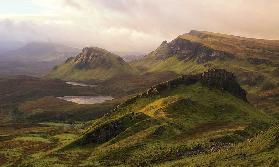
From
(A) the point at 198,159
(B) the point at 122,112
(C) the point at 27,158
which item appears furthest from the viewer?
(B) the point at 122,112

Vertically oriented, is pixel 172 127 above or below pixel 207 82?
below

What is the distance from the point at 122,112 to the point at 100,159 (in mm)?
50282

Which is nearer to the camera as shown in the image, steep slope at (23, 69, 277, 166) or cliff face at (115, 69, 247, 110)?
steep slope at (23, 69, 277, 166)

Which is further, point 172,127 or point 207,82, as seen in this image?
point 207,82

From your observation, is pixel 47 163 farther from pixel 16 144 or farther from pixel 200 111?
pixel 200 111

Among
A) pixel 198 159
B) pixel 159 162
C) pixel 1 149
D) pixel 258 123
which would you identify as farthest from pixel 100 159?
pixel 258 123

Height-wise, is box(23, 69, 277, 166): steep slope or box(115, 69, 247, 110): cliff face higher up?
box(115, 69, 247, 110): cliff face

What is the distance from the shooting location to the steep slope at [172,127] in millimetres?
Result: 95938

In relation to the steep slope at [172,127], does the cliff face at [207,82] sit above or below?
above

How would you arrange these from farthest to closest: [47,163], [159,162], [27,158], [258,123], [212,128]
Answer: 1. [258,123]
2. [212,128]
3. [27,158]
4. [47,163]
5. [159,162]

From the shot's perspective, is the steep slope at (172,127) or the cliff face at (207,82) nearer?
the steep slope at (172,127)

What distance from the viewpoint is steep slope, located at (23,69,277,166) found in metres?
95.9

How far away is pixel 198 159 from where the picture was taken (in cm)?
8000

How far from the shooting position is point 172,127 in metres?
115
